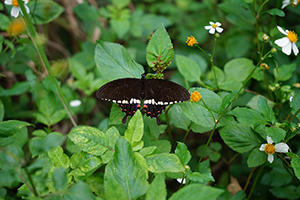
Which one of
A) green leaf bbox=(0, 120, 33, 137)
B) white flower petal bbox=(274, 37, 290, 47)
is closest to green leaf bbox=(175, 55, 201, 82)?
white flower petal bbox=(274, 37, 290, 47)

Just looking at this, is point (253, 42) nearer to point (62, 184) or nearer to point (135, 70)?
point (135, 70)

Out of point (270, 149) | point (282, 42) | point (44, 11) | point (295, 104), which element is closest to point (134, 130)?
point (270, 149)

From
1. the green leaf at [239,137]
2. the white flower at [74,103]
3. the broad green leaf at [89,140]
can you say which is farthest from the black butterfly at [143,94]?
the white flower at [74,103]

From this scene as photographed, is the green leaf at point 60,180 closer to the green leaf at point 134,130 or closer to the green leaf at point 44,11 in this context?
the green leaf at point 134,130

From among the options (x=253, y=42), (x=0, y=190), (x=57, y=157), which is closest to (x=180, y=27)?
(x=253, y=42)

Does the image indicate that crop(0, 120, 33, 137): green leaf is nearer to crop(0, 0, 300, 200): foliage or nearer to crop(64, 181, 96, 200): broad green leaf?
crop(0, 0, 300, 200): foliage
